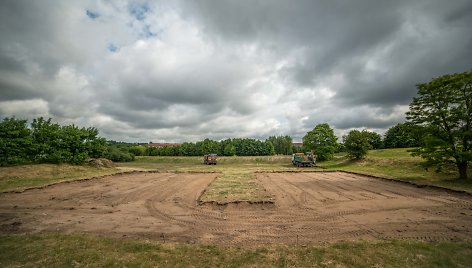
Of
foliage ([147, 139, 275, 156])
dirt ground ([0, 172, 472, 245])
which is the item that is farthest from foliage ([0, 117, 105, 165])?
foliage ([147, 139, 275, 156])

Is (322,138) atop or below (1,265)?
atop

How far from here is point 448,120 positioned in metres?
16.6

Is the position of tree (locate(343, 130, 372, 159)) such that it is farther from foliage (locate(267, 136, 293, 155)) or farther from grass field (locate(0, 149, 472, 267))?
foliage (locate(267, 136, 293, 155))

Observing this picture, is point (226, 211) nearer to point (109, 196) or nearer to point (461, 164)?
point (109, 196)

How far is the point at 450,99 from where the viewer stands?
55.0ft

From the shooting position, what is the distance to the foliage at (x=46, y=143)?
22984 millimetres

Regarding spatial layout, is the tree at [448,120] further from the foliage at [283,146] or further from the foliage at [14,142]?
the foliage at [283,146]

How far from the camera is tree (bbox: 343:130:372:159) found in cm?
3706

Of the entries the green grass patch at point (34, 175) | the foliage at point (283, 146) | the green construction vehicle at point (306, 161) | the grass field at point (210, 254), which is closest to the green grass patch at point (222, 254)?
the grass field at point (210, 254)

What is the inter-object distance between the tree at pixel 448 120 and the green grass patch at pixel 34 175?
91.2ft

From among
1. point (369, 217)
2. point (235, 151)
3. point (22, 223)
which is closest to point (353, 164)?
point (369, 217)

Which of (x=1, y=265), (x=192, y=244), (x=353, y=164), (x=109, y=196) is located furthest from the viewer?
(x=353, y=164)

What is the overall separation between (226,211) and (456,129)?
1714 centimetres

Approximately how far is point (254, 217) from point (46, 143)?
27325 mm
